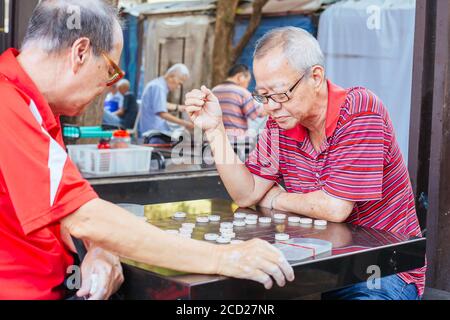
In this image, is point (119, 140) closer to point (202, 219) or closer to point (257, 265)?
point (202, 219)

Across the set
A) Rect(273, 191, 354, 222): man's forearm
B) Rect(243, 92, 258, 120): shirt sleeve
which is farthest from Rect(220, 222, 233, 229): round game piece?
Rect(243, 92, 258, 120): shirt sleeve

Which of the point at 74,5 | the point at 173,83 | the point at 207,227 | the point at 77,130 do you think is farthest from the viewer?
the point at 173,83

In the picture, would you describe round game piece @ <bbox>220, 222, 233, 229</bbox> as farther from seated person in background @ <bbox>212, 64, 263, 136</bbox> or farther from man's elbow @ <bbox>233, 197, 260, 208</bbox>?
seated person in background @ <bbox>212, 64, 263, 136</bbox>

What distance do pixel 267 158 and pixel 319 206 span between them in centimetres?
51

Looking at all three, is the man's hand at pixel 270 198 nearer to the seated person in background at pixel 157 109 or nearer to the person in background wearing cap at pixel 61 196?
the person in background wearing cap at pixel 61 196

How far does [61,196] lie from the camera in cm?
185

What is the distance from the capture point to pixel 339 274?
2.18 m

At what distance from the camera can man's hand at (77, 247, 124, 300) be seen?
Result: 2012 mm

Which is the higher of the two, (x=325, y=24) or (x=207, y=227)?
(x=325, y=24)

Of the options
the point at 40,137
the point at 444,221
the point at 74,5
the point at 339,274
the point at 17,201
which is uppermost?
the point at 74,5

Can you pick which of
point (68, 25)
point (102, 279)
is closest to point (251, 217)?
point (102, 279)
